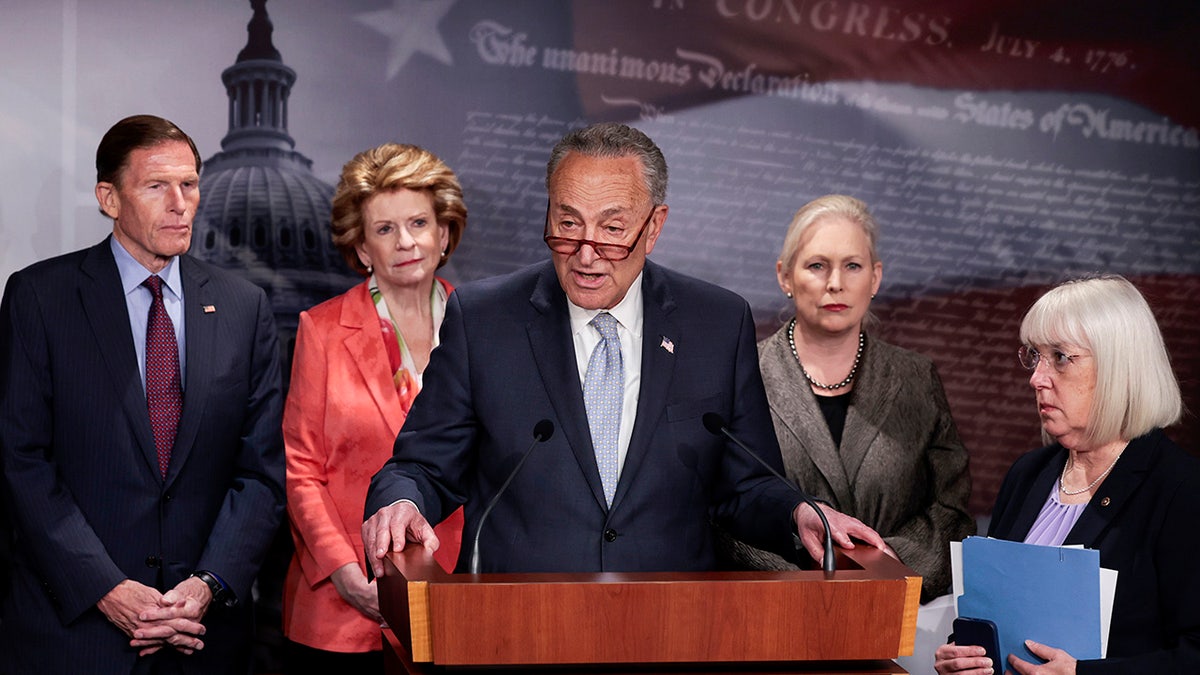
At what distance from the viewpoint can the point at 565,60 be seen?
16.1ft

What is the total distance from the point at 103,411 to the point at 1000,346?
316 cm

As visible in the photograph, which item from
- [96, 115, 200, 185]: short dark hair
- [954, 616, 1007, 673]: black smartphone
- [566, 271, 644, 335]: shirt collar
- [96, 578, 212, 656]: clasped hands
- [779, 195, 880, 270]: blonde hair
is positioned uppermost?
[96, 115, 200, 185]: short dark hair

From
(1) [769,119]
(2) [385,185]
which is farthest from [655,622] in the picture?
(1) [769,119]

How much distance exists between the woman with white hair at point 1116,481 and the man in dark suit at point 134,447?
6.46 feet

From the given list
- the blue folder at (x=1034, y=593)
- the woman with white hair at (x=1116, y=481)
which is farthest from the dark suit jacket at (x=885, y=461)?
the blue folder at (x=1034, y=593)

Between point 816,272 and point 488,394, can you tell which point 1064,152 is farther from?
point 488,394

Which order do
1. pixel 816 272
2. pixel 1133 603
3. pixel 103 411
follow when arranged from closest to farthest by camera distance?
pixel 1133 603
pixel 103 411
pixel 816 272

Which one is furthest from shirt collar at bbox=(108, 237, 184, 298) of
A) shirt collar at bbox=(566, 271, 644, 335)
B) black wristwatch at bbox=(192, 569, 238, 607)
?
shirt collar at bbox=(566, 271, 644, 335)

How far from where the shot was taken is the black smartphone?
8.94 ft

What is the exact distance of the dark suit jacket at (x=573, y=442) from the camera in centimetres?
284

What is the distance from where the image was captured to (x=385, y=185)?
4.18 metres

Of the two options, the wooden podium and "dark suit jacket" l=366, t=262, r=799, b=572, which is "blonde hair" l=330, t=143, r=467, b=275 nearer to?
"dark suit jacket" l=366, t=262, r=799, b=572

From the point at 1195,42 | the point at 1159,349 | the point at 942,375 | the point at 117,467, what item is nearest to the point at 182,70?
the point at 117,467

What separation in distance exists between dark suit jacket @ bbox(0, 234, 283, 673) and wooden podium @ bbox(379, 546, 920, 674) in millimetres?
1595
